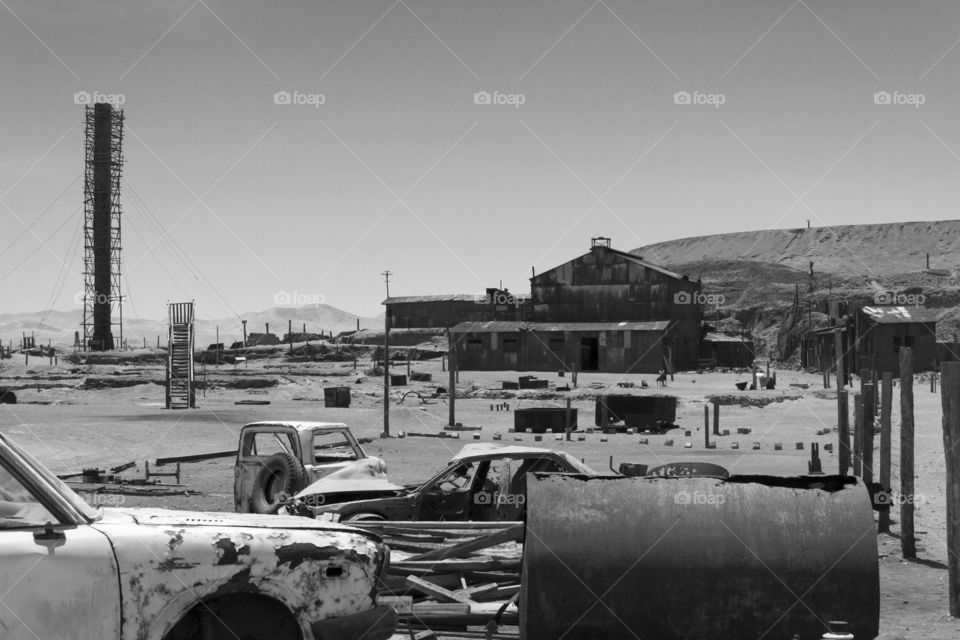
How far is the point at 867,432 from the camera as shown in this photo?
48.0ft

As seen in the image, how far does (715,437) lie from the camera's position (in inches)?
1156

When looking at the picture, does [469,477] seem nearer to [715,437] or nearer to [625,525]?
[625,525]

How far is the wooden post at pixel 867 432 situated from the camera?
47.6 feet

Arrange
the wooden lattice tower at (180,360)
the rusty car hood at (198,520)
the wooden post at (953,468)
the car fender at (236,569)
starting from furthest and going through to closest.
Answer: the wooden lattice tower at (180,360) < the wooden post at (953,468) < the rusty car hood at (198,520) < the car fender at (236,569)

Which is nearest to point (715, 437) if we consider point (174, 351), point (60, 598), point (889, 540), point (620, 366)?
point (889, 540)

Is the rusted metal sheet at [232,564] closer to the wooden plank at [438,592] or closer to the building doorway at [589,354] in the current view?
the wooden plank at [438,592]

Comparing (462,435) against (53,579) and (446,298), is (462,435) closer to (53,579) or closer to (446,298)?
(53,579)

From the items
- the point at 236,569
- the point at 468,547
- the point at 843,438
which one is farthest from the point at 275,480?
the point at 843,438

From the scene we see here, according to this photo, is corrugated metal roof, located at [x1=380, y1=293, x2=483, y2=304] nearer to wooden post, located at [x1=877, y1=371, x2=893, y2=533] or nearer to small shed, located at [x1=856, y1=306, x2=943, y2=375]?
small shed, located at [x1=856, y1=306, x2=943, y2=375]

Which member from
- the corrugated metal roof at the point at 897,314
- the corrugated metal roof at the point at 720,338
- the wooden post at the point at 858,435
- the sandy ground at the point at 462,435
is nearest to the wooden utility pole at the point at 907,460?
the sandy ground at the point at 462,435

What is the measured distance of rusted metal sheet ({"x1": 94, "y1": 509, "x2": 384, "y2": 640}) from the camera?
15.7ft

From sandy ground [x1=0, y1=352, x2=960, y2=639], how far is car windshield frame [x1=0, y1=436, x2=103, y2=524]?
20.8 ft

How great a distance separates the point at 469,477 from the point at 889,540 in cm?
555

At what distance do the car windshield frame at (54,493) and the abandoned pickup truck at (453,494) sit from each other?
18.5 feet
